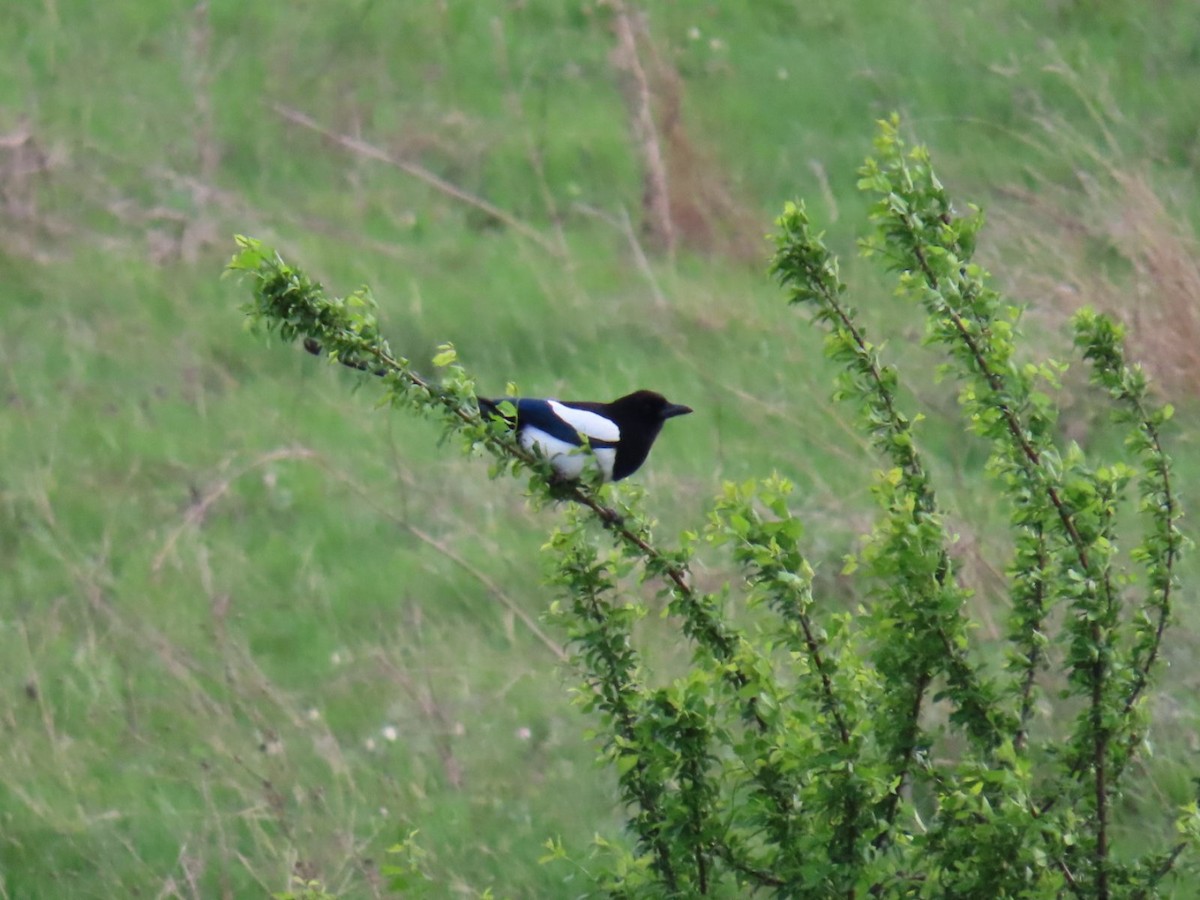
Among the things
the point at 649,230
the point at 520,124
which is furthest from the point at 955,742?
the point at 520,124

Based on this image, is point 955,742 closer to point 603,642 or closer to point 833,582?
point 833,582

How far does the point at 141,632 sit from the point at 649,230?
12.6 feet

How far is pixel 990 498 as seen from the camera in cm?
579

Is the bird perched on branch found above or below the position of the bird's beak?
below

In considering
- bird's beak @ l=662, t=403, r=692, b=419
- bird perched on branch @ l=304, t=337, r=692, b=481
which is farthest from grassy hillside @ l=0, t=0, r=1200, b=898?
bird's beak @ l=662, t=403, r=692, b=419

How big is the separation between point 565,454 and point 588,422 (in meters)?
0.58

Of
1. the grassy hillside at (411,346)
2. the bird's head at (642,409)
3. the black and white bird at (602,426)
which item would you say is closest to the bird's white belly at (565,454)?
the black and white bird at (602,426)

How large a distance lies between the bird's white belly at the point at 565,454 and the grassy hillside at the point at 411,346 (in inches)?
22.6

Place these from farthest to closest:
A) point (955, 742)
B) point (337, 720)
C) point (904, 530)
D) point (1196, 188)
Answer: point (1196, 188)
point (337, 720)
point (955, 742)
point (904, 530)

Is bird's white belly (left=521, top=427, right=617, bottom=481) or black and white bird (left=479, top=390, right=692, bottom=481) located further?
black and white bird (left=479, top=390, right=692, bottom=481)

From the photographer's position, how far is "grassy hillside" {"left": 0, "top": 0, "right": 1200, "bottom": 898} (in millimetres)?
4758

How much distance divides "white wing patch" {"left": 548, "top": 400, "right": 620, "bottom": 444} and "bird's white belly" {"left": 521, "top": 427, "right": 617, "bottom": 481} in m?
0.03

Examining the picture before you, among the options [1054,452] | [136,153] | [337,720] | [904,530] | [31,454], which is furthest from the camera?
[136,153]

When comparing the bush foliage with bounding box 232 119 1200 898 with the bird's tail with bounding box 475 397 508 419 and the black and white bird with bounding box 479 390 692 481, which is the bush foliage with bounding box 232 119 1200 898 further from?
the black and white bird with bounding box 479 390 692 481
